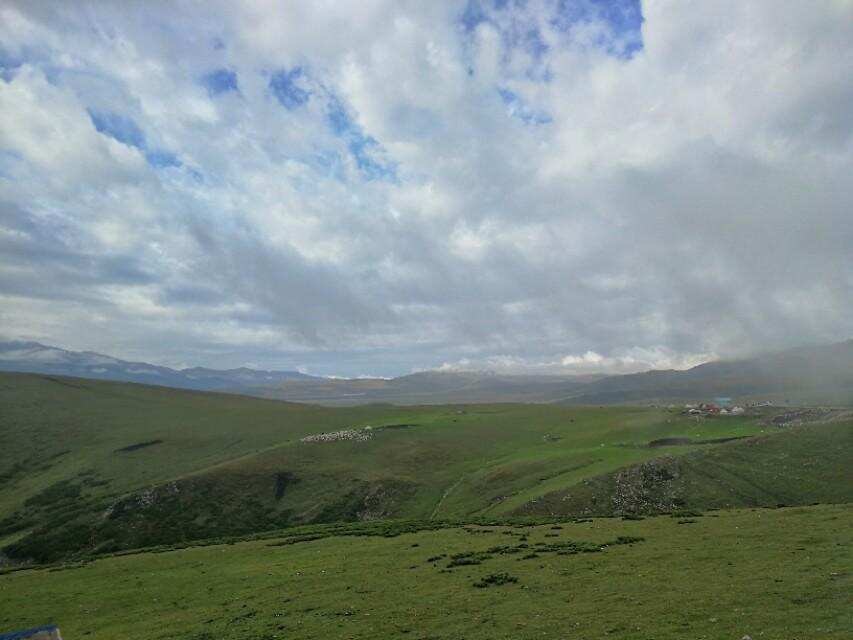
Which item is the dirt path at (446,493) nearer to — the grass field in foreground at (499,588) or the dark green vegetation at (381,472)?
the dark green vegetation at (381,472)

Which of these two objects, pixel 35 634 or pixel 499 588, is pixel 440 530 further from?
pixel 35 634

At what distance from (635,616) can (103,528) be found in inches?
3448

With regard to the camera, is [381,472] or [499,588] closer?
[499,588]

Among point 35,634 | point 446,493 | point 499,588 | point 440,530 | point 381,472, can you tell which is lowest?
point 446,493

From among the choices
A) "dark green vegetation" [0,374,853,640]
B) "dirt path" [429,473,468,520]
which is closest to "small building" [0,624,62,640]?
"dark green vegetation" [0,374,853,640]

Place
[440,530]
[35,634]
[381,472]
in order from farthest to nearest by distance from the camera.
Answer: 1. [381,472]
2. [440,530]
3. [35,634]

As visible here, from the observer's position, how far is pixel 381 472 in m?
98.6

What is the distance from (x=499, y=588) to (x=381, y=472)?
69.5m

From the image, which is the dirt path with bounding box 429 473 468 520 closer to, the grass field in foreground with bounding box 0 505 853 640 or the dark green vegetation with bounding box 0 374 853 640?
the dark green vegetation with bounding box 0 374 853 640

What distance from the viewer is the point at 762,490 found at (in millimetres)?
61875

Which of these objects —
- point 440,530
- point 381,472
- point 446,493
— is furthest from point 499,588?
point 381,472

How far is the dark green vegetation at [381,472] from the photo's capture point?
217 feet

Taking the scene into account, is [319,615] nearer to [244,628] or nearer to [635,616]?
[244,628]

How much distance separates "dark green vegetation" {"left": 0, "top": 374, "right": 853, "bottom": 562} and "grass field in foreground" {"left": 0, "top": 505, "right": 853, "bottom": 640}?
1628 cm
